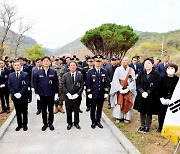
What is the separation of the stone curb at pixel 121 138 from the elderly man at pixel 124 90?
0.39 meters

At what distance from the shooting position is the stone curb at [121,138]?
226 inches

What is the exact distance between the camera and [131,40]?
27203 mm

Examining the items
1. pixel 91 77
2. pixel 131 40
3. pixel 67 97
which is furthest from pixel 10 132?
pixel 131 40

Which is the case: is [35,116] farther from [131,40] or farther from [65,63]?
[131,40]

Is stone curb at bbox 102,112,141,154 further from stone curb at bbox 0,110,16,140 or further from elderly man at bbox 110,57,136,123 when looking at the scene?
stone curb at bbox 0,110,16,140

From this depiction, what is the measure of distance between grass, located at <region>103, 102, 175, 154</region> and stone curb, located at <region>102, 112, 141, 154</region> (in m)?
0.15

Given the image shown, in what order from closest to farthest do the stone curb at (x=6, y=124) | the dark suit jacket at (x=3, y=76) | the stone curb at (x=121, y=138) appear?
the stone curb at (x=121, y=138) → the stone curb at (x=6, y=124) → the dark suit jacket at (x=3, y=76)

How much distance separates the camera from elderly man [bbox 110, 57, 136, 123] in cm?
793

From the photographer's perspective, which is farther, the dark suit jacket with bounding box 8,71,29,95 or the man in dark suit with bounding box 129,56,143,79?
the man in dark suit with bounding box 129,56,143,79

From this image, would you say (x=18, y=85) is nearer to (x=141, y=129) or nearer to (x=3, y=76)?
(x=3, y=76)

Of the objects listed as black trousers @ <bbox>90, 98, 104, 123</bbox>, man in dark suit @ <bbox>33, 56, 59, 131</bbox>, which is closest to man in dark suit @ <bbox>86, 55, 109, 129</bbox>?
black trousers @ <bbox>90, 98, 104, 123</bbox>

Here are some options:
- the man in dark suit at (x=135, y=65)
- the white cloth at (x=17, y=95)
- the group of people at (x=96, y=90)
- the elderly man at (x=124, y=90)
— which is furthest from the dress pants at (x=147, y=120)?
the man in dark suit at (x=135, y=65)

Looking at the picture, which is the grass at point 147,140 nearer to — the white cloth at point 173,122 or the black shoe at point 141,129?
the black shoe at point 141,129

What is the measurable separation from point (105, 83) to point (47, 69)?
153cm
